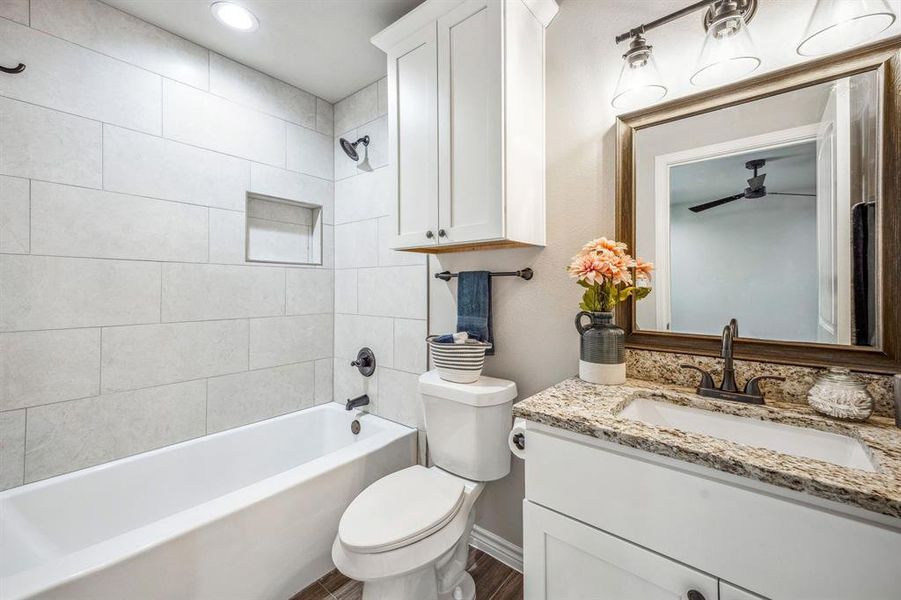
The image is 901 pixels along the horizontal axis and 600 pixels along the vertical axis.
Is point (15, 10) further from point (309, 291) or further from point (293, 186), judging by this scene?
point (309, 291)

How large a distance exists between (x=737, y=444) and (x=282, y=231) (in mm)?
2440

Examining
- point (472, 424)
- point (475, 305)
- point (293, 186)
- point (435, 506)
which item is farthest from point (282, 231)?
point (435, 506)

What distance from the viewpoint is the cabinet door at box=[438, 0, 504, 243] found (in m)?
1.40

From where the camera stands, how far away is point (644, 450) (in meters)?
0.88

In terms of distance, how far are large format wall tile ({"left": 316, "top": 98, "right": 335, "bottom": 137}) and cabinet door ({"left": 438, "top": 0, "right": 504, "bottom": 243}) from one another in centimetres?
129

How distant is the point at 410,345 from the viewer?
2.13 m

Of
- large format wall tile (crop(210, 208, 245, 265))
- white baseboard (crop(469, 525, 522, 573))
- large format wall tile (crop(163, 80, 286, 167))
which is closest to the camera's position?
white baseboard (crop(469, 525, 522, 573))

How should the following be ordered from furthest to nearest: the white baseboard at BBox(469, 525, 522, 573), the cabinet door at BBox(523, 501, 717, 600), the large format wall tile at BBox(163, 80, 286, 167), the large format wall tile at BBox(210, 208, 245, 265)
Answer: the large format wall tile at BBox(210, 208, 245, 265)
the large format wall tile at BBox(163, 80, 286, 167)
the white baseboard at BBox(469, 525, 522, 573)
the cabinet door at BBox(523, 501, 717, 600)

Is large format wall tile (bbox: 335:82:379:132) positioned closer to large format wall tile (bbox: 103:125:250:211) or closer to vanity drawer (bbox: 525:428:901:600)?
large format wall tile (bbox: 103:125:250:211)

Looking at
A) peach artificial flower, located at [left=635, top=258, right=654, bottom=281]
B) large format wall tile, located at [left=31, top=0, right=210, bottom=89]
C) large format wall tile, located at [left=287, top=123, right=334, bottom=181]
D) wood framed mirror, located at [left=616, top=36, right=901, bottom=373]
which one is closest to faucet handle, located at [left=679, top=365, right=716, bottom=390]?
wood framed mirror, located at [left=616, top=36, right=901, bottom=373]

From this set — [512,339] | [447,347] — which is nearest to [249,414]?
[447,347]

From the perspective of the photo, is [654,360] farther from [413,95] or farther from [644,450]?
[413,95]

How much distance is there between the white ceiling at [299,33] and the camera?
5.57 feet

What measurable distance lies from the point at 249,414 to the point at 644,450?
2.09 meters
